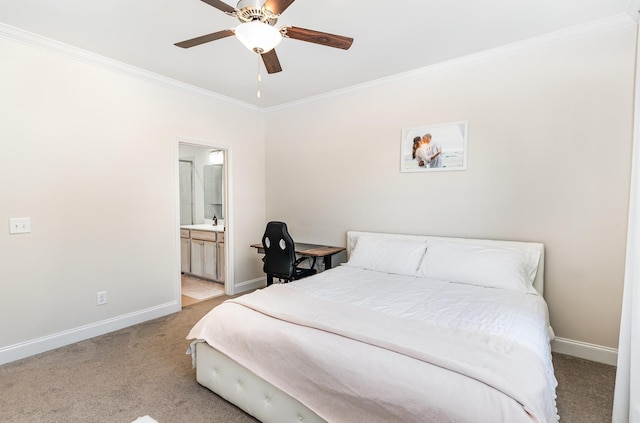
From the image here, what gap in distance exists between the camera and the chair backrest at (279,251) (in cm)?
333

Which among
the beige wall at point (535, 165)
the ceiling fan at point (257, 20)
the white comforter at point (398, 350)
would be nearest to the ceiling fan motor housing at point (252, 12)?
the ceiling fan at point (257, 20)

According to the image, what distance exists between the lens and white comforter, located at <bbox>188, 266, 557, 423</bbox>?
1217 mm

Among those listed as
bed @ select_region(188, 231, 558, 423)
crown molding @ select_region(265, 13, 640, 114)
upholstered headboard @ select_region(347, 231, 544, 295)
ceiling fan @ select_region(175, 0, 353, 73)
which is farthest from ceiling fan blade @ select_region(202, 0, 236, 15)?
upholstered headboard @ select_region(347, 231, 544, 295)

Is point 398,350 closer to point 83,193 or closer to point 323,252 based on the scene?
point 323,252

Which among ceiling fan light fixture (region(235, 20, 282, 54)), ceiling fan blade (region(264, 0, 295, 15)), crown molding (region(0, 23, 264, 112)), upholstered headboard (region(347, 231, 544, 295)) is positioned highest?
crown molding (region(0, 23, 264, 112))

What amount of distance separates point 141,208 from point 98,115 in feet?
3.17

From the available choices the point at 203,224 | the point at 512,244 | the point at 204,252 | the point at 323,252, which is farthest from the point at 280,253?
the point at 203,224

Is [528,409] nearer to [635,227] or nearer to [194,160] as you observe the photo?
[635,227]

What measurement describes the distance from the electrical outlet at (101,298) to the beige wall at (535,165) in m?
2.74

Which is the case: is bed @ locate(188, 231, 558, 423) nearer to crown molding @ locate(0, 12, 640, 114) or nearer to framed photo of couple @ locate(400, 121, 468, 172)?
framed photo of couple @ locate(400, 121, 468, 172)

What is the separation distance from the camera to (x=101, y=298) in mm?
3068

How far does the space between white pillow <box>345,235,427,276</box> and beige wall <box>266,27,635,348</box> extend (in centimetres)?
32

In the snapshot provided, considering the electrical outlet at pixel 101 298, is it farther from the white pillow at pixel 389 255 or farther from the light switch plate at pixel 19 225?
the white pillow at pixel 389 255

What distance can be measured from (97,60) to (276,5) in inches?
89.2
